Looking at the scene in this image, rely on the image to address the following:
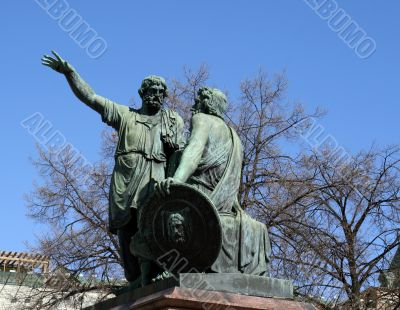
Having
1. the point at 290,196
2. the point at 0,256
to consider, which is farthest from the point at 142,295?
the point at 0,256

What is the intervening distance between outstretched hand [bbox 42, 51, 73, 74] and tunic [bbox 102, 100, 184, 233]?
1.70ft

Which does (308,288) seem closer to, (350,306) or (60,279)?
(350,306)

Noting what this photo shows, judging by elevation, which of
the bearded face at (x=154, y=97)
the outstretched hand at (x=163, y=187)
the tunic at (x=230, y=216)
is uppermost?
the bearded face at (x=154, y=97)

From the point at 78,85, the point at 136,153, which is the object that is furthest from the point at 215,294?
the point at 78,85

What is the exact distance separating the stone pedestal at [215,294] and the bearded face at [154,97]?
201 cm

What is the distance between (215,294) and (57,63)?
9.97 feet

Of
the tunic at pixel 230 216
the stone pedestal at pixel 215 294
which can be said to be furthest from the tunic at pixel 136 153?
the stone pedestal at pixel 215 294

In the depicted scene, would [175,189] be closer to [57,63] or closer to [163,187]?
[163,187]

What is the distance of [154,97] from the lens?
306 inches

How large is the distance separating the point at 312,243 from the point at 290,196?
4.19 ft

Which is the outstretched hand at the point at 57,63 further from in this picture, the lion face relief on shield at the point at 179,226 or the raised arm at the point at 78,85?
the lion face relief on shield at the point at 179,226

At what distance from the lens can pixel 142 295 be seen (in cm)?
650

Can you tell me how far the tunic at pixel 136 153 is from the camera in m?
7.27

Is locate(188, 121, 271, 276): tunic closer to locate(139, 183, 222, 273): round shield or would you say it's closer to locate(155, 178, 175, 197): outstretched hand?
locate(139, 183, 222, 273): round shield
